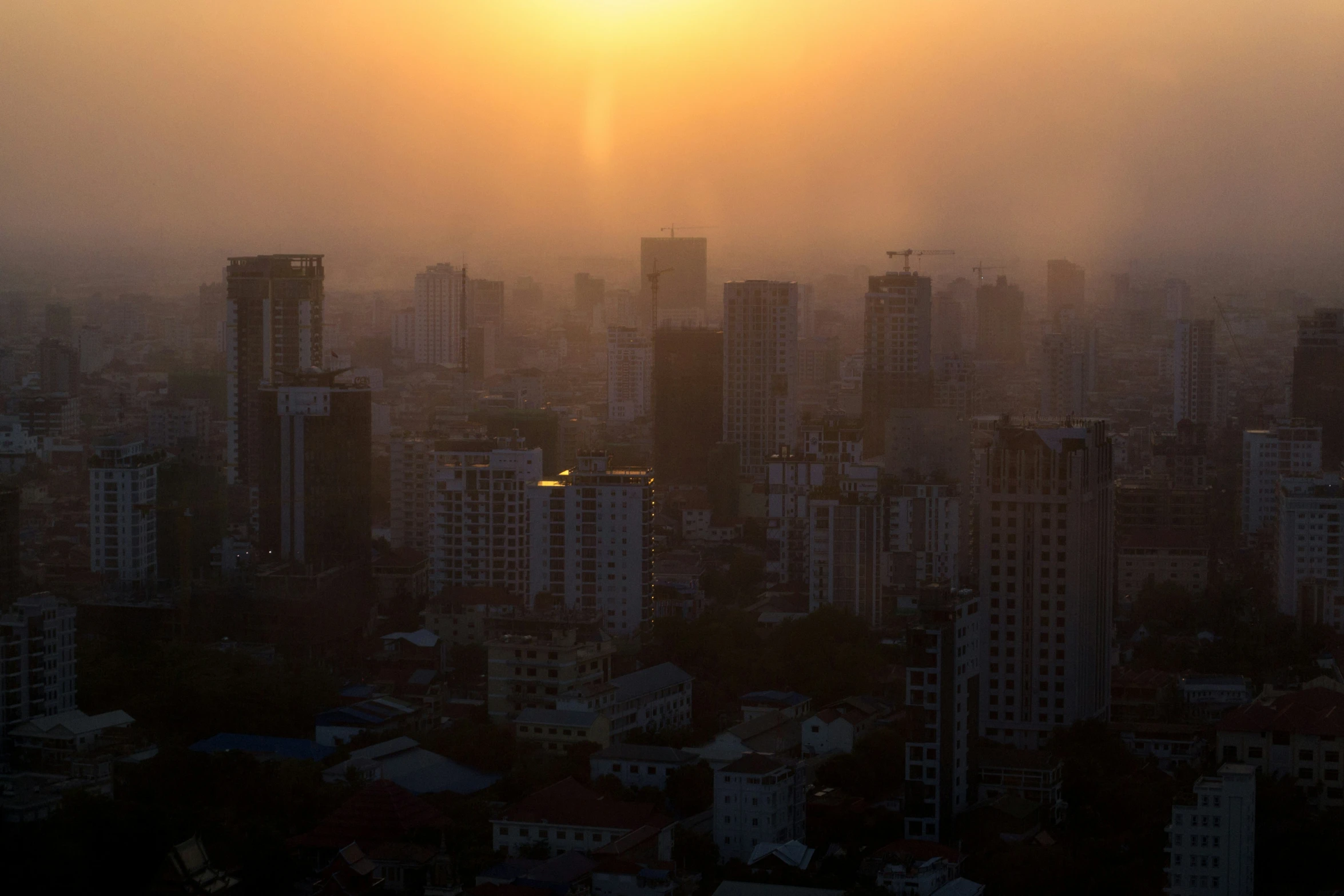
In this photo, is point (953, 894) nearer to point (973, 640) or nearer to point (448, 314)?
point (973, 640)

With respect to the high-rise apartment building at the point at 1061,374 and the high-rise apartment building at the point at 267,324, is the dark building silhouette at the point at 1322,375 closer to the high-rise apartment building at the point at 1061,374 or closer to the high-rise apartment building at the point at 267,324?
the high-rise apartment building at the point at 1061,374

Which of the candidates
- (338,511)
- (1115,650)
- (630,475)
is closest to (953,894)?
(1115,650)

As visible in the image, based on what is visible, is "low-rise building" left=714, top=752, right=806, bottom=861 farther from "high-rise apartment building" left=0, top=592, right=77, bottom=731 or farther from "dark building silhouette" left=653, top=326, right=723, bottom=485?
"dark building silhouette" left=653, top=326, right=723, bottom=485

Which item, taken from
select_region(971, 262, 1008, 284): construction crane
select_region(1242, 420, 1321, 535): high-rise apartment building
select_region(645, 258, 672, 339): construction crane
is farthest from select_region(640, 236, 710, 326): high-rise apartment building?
select_region(1242, 420, 1321, 535): high-rise apartment building

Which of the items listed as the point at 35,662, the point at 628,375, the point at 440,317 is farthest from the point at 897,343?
the point at 35,662

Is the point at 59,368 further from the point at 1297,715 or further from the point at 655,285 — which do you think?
the point at 1297,715

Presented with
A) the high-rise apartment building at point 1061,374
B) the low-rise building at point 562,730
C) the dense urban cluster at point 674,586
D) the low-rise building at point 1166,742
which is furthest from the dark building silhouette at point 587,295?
the low-rise building at point 1166,742
